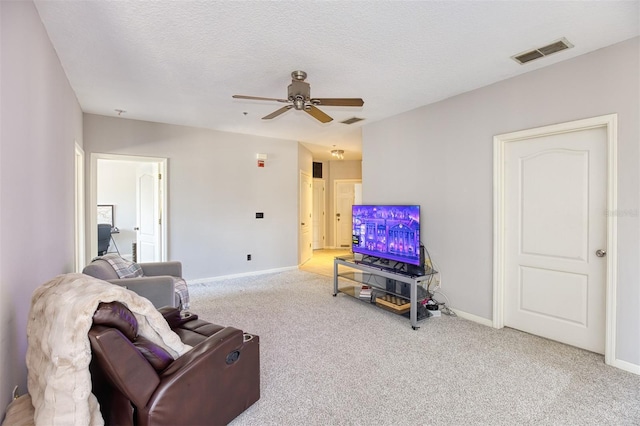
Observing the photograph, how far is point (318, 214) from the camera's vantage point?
855 cm

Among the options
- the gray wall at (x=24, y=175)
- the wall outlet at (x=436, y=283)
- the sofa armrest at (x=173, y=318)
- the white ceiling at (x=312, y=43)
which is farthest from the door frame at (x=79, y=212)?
the wall outlet at (x=436, y=283)

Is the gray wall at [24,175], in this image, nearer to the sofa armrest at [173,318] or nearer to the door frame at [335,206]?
the sofa armrest at [173,318]

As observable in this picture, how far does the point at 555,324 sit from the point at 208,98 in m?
4.33

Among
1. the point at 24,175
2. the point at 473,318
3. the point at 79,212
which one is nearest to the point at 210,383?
the point at 24,175

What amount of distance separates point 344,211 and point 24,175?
734 cm

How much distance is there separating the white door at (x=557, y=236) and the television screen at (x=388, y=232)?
934 millimetres

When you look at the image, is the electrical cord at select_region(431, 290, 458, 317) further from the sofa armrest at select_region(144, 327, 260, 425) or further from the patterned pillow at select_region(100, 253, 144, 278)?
the patterned pillow at select_region(100, 253, 144, 278)

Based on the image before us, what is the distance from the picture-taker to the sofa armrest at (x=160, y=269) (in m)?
3.38

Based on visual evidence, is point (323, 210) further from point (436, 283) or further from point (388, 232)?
point (436, 283)

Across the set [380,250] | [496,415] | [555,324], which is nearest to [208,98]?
[380,250]

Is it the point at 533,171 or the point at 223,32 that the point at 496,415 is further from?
the point at 223,32

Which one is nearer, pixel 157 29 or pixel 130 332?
pixel 130 332

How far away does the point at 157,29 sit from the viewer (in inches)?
85.7

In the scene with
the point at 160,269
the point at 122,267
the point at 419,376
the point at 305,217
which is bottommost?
the point at 419,376
